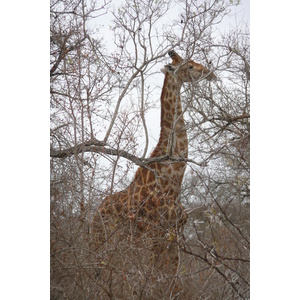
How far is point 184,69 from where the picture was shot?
3.38 metres

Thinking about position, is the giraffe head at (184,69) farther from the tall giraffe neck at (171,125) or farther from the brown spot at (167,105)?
the brown spot at (167,105)

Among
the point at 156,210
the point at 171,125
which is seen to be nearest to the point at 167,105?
the point at 171,125

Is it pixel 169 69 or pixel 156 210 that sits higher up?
pixel 169 69

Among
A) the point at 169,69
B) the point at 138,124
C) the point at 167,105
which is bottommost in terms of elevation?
the point at 138,124

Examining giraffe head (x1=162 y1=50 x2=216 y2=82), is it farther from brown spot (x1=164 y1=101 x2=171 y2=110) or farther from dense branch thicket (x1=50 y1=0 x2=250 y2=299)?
brown spot (x1=164 y1=101 x2=171 y2=110)

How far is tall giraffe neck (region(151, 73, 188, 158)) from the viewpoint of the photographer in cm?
333

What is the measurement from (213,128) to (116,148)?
2.08 ft

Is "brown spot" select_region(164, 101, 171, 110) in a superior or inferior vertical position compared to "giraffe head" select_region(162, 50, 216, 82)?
inferior

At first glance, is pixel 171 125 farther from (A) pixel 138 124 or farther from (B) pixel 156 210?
(B) pixel 156 210

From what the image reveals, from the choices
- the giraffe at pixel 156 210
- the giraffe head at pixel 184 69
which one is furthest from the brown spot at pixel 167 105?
the giraffe head at pixel 184 69

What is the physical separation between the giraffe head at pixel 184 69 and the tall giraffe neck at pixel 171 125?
40 mm

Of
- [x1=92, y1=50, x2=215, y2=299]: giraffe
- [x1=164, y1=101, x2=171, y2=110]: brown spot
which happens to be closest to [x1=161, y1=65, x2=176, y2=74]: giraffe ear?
[x1=92, y1=50, x2=215, y2=299]: giraffe

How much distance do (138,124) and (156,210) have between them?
56 centimetres

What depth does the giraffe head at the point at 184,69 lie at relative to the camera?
335 cm
